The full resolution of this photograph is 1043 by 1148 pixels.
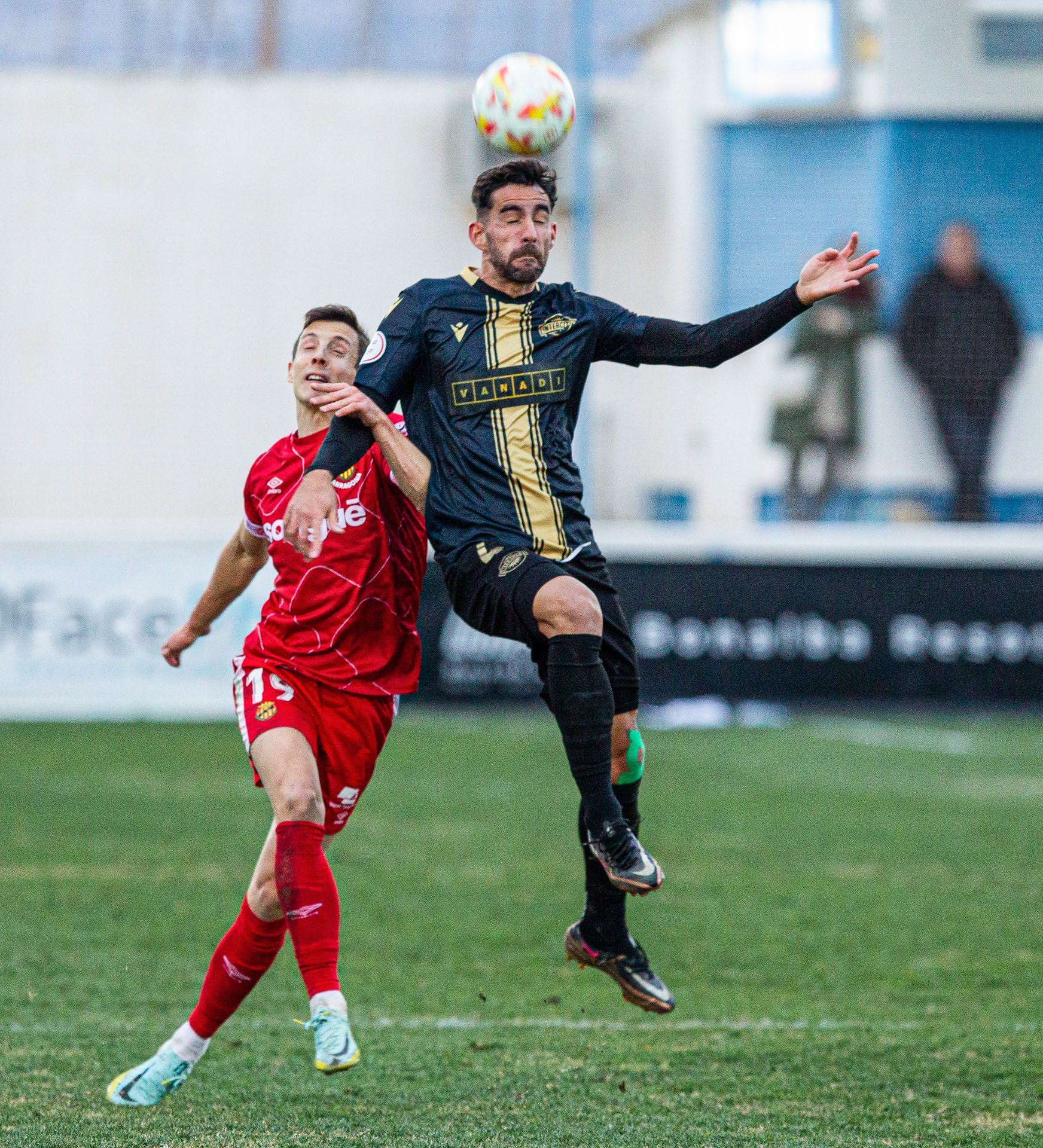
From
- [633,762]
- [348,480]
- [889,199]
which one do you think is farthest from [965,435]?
[348,480]

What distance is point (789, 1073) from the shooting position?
18.4 feet

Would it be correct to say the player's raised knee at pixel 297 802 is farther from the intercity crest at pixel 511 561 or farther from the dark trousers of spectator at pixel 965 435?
the dark trousers of spectator at pixel 965 435

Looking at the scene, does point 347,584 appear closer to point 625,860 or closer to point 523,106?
point 625,860

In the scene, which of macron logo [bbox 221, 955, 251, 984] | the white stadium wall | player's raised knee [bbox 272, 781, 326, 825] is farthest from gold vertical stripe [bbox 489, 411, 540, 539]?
the white stadium wall

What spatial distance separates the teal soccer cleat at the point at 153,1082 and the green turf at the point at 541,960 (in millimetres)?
56

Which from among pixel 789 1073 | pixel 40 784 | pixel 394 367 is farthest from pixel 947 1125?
pixel 40 784

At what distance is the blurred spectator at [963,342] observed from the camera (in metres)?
17.9

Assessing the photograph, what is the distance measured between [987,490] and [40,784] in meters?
9.79

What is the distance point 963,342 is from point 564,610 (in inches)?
556

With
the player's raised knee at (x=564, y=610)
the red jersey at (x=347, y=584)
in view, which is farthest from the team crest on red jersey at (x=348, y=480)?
the player's raised knee at (x=564, y=610)

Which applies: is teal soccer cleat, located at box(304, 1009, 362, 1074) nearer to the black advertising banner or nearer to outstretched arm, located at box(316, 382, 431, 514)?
outstretched arm, located at box(316, 382, 431, 514)

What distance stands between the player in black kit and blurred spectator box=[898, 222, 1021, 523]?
A: 527 inches

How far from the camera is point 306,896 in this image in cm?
475

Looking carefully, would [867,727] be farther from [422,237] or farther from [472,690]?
[422,237]
